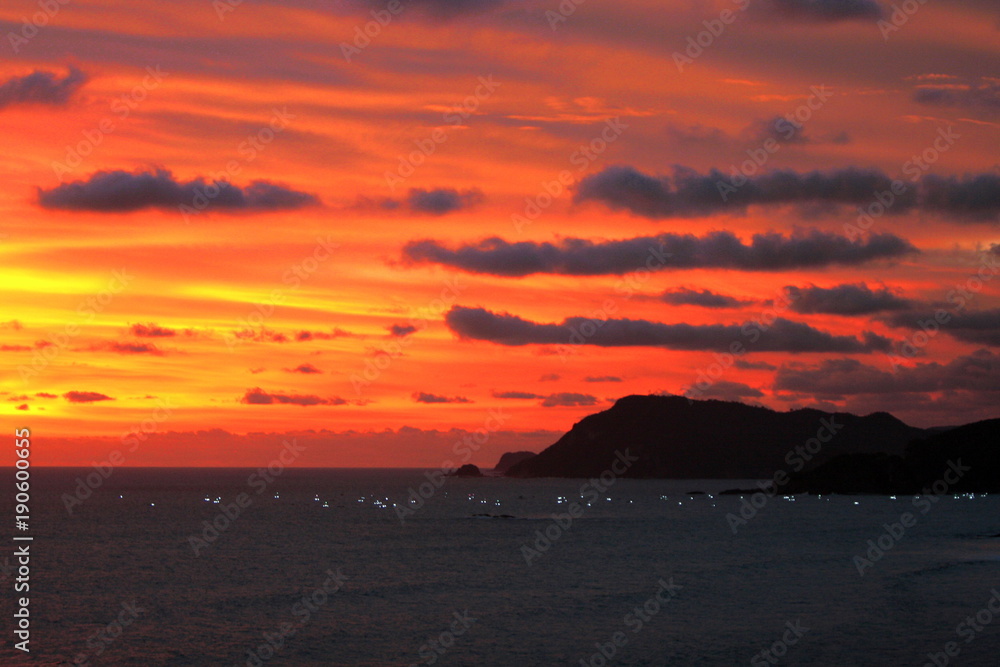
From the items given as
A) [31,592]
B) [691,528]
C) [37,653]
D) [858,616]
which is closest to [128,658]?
[37,653]

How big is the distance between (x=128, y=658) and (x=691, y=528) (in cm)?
10226

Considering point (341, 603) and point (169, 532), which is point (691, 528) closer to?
point (169, 532)

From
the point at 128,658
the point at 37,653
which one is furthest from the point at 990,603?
the point at 37,653

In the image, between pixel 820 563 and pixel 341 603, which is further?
pixel 820 563

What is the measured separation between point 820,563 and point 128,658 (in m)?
64.2

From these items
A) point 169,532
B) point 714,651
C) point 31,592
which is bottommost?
point 169,532

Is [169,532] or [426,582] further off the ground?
[426,582]

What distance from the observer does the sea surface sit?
52156 millimetres

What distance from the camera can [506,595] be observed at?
72.7 meters

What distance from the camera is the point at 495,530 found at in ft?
442

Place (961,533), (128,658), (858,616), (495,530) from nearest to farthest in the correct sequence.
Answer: (128,658) → (858,616) → (961,533) → (495,530)

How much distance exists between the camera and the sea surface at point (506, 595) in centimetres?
5216

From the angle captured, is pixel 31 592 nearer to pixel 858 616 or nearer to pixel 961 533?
pixel 858 616

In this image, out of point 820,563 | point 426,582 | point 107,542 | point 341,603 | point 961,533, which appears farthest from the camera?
point 961,533
